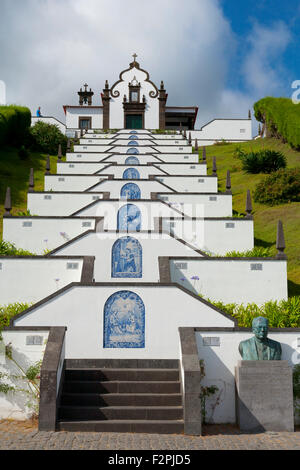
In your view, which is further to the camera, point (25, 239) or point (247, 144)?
point (247, 144)

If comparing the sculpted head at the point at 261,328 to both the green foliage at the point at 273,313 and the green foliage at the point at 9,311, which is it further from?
the green foliage at the point at 9,311

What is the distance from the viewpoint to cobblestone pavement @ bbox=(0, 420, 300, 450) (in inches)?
292

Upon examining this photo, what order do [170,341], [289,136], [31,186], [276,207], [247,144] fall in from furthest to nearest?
[247,144] → [289,136] → [276,207] → [31,186] → [170,341]

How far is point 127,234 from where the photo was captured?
14.0 metres

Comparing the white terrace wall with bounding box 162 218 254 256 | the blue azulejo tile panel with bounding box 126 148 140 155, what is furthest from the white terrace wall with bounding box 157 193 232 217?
the blue azulejo tile panel with bounding box 126 148 140 155

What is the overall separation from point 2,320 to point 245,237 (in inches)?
359

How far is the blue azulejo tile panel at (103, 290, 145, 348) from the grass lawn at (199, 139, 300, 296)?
6537 millimetres

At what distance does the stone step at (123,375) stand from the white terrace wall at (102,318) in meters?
0.54

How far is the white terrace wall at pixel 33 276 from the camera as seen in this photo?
13.1m

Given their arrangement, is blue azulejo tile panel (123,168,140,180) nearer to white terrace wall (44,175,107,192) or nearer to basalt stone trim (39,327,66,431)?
white terrace wall (44,175,107,192)

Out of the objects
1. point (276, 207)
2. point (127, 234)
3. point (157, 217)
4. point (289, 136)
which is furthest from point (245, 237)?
point (289, 136)

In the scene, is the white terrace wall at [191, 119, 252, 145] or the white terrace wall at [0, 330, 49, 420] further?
the white terrace wall at [191, 119, 252, 145]

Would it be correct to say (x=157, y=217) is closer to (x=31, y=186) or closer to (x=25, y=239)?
(x=25, y=239)

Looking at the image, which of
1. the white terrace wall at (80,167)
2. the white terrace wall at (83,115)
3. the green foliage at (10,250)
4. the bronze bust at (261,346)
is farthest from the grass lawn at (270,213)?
the white terrace wall at (83,115)
